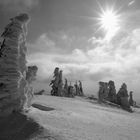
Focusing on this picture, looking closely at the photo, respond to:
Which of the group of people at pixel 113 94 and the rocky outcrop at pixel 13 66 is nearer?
the rocky outcrop at pixel 13 66

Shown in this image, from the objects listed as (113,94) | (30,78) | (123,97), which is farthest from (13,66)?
(113,94)

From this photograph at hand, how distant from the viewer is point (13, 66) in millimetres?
14422

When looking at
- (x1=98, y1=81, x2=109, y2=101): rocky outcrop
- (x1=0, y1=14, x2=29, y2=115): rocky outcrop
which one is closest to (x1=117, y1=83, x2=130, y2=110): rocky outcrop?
(x1=98, y1=81, x2=109, y2=101): rocky outcrop

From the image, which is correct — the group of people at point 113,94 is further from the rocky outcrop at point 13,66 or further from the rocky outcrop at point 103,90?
the rocky outcrop at point 13,66

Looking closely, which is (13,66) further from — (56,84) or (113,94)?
(113,94)

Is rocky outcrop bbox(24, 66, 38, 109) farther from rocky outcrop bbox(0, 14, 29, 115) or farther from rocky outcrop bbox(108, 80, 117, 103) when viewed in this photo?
rocky outcrop bbox(108, 80, 117, 103)

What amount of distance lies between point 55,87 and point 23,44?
33.2 metres

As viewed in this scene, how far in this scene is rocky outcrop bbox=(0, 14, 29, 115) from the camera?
13.6 meters

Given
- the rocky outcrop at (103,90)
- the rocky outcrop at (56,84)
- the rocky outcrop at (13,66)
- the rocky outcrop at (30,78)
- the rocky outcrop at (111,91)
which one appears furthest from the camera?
the rocky outcrop at (111,91)

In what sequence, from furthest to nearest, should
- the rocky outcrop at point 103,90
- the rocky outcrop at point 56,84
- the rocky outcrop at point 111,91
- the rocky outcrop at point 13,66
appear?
the rocky outcrop at point 111,91
the rocky outcrop at point 103,90
the rocky outcrop at point 56,84
the rocky outcrop at point 13,66

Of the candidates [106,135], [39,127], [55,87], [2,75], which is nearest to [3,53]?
[2,75]

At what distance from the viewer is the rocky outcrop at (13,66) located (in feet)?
44.7

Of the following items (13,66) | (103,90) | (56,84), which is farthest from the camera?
(103,90)

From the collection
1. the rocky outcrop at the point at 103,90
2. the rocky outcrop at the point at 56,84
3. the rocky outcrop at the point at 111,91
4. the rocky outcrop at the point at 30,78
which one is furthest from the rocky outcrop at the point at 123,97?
the rocky outcrop at the point at 30,78
